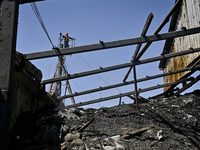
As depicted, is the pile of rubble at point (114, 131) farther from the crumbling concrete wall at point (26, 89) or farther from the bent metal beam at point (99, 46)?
the bent metal beam at point (99, 46)

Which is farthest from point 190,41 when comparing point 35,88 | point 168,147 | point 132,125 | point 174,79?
point 35,88

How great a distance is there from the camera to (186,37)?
1168 cm

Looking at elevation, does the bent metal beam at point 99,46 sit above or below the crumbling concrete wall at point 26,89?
above

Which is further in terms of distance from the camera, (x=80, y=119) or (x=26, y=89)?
(x=80, y=119)

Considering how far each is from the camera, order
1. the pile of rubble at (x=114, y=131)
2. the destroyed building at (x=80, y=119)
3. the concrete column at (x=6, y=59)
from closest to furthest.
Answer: the concrete column at (x=6, y=59)
the destroyed building at (x=80, y=119)
the pile of rubble at (x=114, y=131)

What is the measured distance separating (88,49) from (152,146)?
3953 millimetres

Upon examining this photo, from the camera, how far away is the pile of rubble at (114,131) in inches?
232

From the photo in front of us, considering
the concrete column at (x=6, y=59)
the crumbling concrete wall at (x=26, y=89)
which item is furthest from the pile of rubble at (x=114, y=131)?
the concrete column at (x=6, y=59)

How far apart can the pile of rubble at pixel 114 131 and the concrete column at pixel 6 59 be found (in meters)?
2.44

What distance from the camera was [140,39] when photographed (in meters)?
7.36

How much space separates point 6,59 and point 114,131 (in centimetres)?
463

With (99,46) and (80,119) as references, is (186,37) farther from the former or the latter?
(80,119)

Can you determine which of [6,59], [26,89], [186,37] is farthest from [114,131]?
[186,37]

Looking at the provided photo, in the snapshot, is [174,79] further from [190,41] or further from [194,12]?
[194,12]
